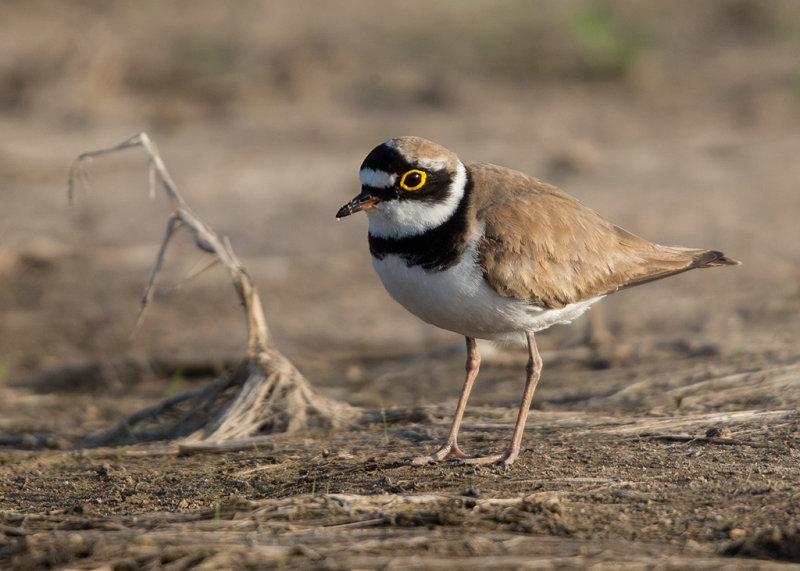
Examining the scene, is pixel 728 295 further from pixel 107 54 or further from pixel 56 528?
pixel 107 54

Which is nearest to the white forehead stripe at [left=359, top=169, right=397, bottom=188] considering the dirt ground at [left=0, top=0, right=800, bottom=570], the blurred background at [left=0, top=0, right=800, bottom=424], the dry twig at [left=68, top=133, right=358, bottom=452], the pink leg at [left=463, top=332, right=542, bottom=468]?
the pink leg at [left=463, top=332, right=542, bottom=468]

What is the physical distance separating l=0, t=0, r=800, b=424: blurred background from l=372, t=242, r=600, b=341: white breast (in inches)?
93.3

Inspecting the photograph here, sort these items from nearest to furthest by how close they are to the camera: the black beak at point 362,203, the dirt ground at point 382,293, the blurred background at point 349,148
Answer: the dirt ground at point 382,293 → the black beak at point 362,203 → the blurred background at point 349,148

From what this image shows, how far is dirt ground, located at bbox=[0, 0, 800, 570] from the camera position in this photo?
4145 millimetres

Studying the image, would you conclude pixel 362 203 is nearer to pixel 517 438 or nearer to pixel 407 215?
pixel 407 215

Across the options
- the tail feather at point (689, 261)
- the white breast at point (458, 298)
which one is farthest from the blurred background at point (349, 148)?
the white breast at point (458, 298)

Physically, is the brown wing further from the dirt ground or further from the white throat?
the dirt ground

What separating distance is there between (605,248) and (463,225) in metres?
0.95

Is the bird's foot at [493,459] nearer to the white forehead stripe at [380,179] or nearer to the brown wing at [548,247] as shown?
the brown wing at [548,247]

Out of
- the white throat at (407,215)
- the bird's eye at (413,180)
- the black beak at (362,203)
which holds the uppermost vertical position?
the bird's eye at (413,180)

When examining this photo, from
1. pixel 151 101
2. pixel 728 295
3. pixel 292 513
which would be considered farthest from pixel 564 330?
pixel 151 101

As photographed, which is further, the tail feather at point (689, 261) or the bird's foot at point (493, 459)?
the tail feather at point (689, 261)

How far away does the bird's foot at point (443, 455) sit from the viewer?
501 cm

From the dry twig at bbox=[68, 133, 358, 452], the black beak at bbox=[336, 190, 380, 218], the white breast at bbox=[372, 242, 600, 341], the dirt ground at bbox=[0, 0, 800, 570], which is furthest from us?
the dry twig at bbox=[68, 133, 358, 452]
